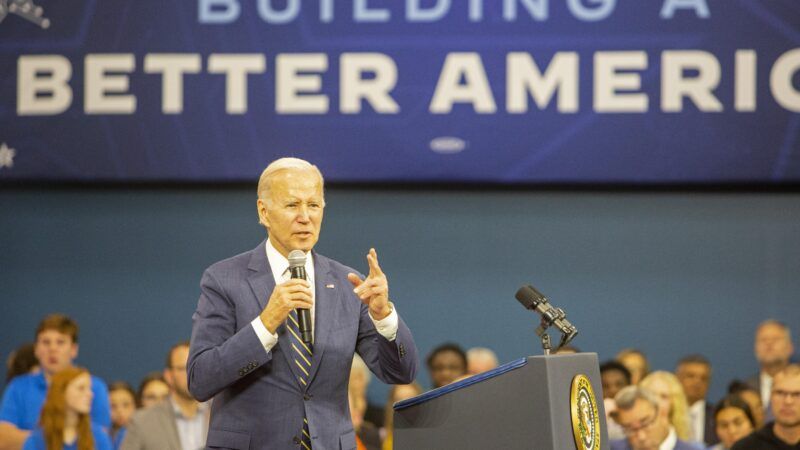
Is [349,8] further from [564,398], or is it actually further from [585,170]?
[564,398]

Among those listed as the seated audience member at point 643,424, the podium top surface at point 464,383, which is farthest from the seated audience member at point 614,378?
the podium top surface at point 464,383

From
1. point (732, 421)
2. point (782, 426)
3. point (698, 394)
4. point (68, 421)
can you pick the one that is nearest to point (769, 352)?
point (698, 394)

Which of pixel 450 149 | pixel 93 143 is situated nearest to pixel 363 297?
pixel 450 149

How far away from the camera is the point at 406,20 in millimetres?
7215

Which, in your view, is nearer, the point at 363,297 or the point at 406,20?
the point at 363,297

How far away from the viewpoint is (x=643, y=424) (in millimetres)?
5223

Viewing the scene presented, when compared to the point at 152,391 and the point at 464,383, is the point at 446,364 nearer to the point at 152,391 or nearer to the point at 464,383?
the point at 152,391

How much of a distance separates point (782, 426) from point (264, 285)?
3.42 meters

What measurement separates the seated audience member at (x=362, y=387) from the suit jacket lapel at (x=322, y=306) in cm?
317

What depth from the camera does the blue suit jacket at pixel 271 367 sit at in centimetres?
265

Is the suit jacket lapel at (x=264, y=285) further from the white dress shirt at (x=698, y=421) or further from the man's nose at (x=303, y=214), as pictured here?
the white dress shirt at (x=698, y=421)

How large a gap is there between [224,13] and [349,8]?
0.80 metres

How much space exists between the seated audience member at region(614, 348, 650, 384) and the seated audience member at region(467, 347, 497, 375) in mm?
765

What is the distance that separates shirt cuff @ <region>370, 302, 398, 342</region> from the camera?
2.68 meters
